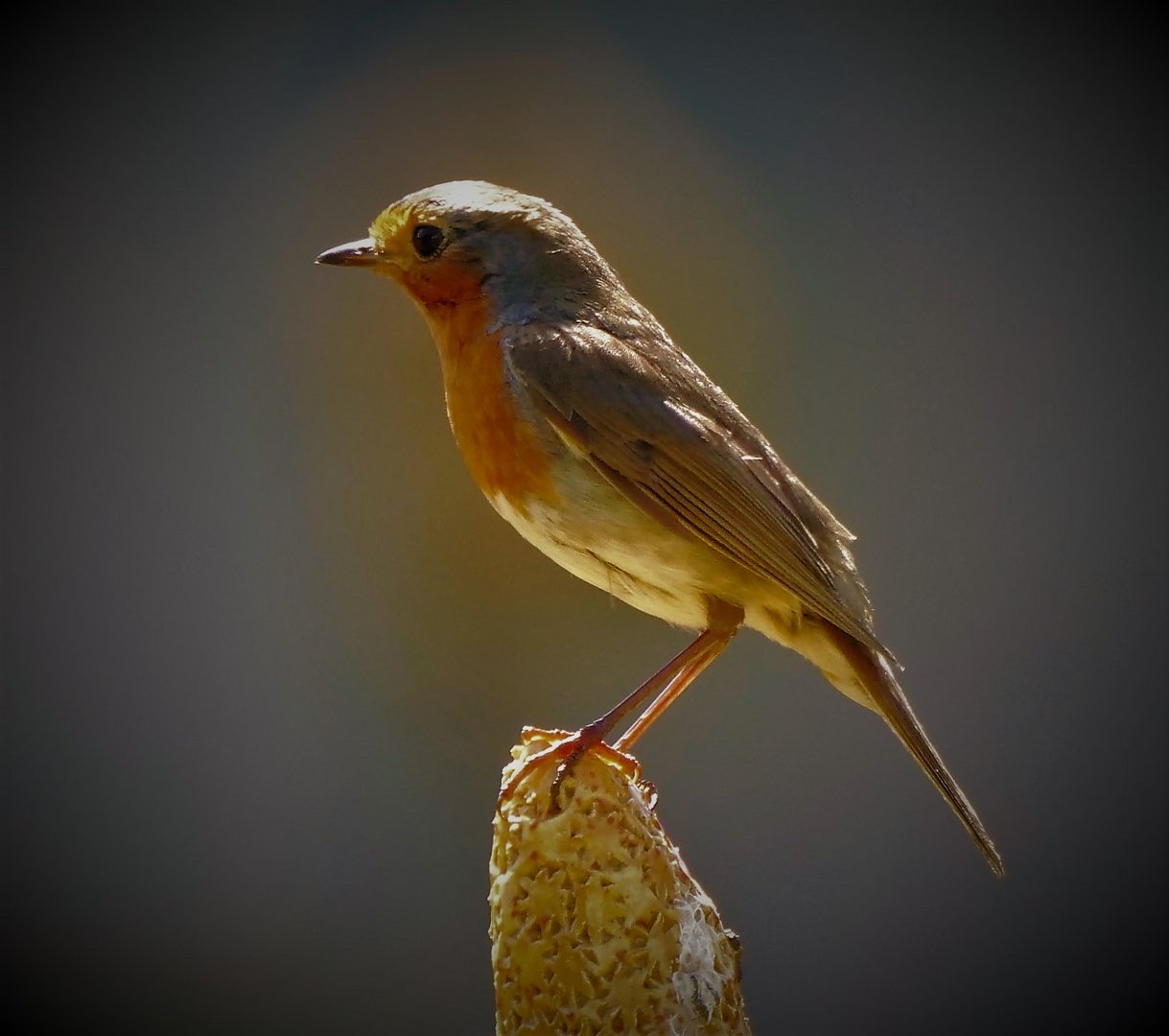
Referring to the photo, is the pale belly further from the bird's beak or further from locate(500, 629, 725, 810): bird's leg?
the bird's beak

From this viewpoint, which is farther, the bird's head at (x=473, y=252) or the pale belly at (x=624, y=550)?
the bird's head at (x=473, y=252)

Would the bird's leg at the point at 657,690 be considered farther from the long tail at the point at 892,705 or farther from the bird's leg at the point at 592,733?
the long tail at the point at 892,705

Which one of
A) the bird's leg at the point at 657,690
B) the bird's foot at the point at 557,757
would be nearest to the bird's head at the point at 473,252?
the bird's leg at the point at 657,690

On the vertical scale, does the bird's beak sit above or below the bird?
above

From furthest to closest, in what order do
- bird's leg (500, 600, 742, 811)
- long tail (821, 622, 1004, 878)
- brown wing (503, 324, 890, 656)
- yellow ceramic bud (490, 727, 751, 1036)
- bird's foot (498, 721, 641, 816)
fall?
brown wing (503, 324, 890, 656), long tail (821, 622, 1004, 878), bird's leg (500, 600, 742, 811), bird's foot (498, 721, 641, 816), yellow ceramic bud (490, 727, 751, 1036)

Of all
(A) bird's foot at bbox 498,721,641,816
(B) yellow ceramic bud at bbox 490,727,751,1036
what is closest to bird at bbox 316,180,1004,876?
(A) bird's foot at bbox 498,721,641,816

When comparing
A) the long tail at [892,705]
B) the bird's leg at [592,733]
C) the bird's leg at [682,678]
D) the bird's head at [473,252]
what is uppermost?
the bird's head at [473,252]

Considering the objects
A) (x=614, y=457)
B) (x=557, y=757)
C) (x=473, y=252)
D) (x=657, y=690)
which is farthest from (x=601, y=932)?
(x=473, y=252)
